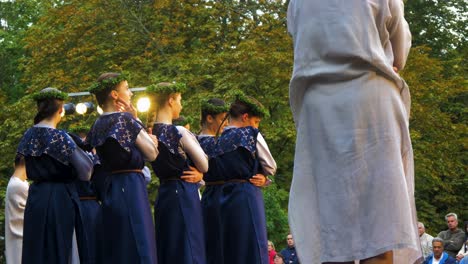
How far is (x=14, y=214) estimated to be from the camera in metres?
12.8

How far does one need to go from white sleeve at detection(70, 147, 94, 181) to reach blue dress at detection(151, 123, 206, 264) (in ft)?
2.89

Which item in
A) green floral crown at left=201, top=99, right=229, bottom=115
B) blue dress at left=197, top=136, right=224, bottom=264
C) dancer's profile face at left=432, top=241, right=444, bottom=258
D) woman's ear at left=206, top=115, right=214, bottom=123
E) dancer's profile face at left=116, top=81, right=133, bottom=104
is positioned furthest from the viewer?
dancer's profile face at left=432, top=241, right=444, bottom=258

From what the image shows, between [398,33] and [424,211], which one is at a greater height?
[398,33]

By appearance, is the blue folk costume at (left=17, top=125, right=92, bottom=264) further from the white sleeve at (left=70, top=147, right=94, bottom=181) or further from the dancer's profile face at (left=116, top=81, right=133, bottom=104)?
the dancer's profile face at (left=116, top=81, right=133, bottom=104)

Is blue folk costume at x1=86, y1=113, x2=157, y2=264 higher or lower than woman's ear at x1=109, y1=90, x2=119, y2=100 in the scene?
lower

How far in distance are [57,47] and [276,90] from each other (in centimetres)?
705

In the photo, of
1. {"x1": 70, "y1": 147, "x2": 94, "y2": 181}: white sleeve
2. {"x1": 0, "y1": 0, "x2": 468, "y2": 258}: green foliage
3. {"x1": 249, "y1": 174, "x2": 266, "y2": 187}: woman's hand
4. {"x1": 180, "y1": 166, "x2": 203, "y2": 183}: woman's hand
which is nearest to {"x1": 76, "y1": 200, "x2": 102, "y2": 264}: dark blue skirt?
{"x1": 70, "y1": 147, "x2": 94, "y2": 181}: white sleeve

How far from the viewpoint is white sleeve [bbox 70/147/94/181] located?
9633 millimetres

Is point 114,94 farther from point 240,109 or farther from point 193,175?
point 240,109

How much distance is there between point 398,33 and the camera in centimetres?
555

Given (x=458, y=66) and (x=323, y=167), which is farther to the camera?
(x=458, y=66)

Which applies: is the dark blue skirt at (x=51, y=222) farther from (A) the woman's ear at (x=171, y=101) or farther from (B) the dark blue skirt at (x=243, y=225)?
(B) the dark blue skirt at (x=243, y=225)

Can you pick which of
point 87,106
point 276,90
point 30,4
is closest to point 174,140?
point 87,106

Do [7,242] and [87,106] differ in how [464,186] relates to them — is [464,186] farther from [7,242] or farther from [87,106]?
[7,242]
